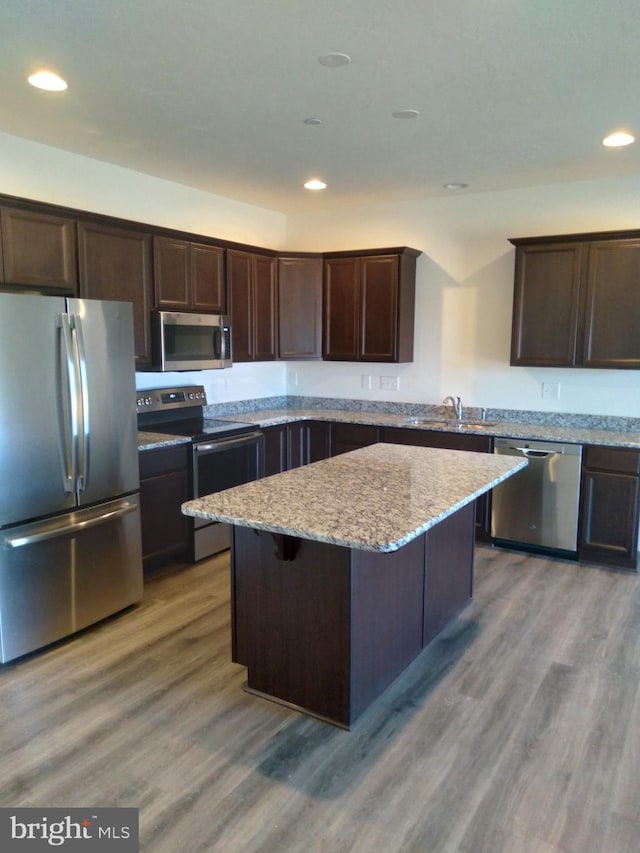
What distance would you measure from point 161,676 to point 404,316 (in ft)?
11.3

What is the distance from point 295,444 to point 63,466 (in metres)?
2.52

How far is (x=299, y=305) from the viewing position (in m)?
5.33

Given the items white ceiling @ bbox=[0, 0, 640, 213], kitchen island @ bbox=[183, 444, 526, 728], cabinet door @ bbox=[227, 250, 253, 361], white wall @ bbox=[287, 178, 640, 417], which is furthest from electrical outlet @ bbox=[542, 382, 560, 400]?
cabinet door @ bbox=[227, 250, 253, 361]

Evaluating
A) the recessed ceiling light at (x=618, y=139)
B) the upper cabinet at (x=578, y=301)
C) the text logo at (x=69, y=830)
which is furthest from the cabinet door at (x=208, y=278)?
the text logo at (x=69, y=830)

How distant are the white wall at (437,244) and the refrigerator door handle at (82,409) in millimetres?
1356

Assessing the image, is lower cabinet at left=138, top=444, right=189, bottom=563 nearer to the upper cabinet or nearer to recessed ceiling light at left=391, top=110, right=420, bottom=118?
recessed ceiling light at left=391, top=110, right=420, bottom=118

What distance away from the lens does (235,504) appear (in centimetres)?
228

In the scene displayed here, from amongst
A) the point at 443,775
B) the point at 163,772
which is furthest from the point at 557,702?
the point at 163,772

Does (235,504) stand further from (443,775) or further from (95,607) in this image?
(95,607)

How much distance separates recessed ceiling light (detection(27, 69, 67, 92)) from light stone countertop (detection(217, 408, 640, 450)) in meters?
2.57

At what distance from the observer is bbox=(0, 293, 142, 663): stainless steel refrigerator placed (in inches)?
108

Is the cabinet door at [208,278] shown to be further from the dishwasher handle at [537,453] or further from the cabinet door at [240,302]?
the dishwasher handle at [537,453]

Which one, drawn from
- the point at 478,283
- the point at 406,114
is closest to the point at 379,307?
the point at 478,283

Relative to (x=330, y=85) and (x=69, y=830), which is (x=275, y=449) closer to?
(x=330, y=85)
